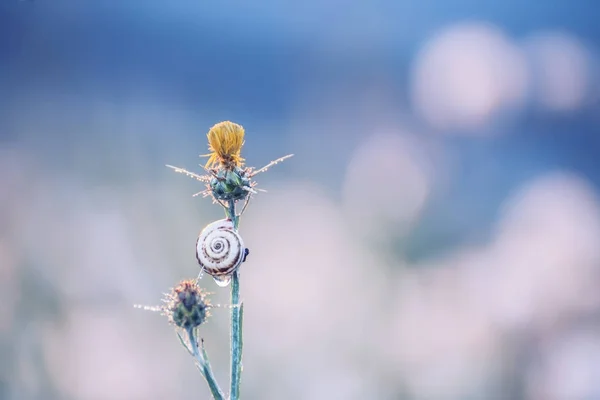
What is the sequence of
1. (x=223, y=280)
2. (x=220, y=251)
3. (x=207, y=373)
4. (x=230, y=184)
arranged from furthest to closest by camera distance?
(x=230, y=184) < (x=223, y=280) < (x=220, y=251) < (x=207, y=373)

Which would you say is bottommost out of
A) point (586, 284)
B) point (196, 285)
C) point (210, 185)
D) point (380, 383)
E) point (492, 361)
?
point (196, 285)

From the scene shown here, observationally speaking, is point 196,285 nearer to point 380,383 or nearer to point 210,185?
point 210,185

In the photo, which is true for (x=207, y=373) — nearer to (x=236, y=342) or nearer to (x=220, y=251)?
(x=236, y=342)

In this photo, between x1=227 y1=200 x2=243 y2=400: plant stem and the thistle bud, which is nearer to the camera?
x1=227 y1=200 x2=243 y2=400: plant stem

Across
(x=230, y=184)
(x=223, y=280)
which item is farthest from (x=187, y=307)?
(x=230, y=184)

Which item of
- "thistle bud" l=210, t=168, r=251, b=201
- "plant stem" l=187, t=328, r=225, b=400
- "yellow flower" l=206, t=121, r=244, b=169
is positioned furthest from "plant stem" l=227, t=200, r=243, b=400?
"yellow flower" l=206, t=121, r=244, b=169

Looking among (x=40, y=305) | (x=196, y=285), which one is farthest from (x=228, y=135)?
(x=40, y=305)

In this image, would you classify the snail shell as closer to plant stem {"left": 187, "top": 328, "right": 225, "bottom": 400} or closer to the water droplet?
the water droplet
